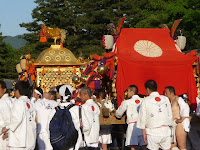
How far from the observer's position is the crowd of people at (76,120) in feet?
20.5

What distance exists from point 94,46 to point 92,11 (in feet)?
12.8

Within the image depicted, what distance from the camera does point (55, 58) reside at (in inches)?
641

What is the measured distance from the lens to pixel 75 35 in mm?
38031


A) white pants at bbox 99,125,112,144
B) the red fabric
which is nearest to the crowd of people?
white pants at bbox 99,125,112,144

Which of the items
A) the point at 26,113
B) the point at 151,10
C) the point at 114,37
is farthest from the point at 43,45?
the point at 26,113

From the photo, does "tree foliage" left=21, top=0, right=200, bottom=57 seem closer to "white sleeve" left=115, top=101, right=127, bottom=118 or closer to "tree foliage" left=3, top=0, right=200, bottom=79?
"tree foliage" left=3, top=0, right=200, bottom=79

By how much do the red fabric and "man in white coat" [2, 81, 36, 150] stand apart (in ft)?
16.5

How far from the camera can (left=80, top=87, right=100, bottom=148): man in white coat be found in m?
7.31

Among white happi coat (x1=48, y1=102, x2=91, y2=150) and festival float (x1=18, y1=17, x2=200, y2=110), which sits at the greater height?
festival float (x1=18, y1=17, x2=200, y2=110)

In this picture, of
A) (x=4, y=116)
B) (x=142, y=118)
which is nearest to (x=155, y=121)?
(x=142, y=118)

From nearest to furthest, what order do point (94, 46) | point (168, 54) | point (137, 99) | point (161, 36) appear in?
point (137, 99)
point (168, 54)
point (161, 36)
point (94, 46)

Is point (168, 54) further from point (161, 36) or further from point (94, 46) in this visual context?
point (94, 46)

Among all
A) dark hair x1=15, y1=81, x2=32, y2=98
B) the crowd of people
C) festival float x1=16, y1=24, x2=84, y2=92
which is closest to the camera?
the crowd of people

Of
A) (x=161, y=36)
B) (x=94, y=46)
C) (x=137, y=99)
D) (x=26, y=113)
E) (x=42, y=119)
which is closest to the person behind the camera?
(x=26, y=113)
